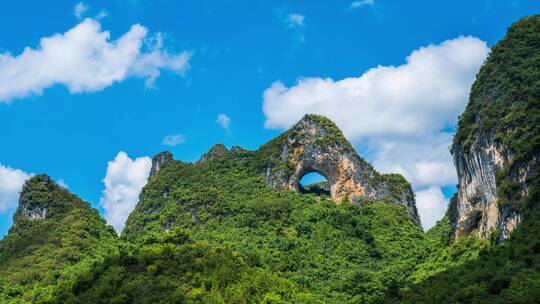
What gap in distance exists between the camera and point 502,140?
35.1m

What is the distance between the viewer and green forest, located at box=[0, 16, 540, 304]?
30.6 metres

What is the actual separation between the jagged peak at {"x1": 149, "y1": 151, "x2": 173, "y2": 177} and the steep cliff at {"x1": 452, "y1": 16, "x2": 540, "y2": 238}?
1493 inches

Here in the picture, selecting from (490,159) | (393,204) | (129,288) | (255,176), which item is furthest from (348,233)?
(129,288)

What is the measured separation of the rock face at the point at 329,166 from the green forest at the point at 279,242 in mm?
798

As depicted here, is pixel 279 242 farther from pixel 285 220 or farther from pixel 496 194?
pixel 496 194

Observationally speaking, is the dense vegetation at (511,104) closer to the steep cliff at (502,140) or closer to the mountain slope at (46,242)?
the steep cliff at (502,140)

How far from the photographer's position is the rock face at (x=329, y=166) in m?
58.2

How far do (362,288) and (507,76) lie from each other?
54.6 feet

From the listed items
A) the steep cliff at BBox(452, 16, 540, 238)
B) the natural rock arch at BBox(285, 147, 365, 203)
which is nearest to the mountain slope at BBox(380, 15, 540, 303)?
the steep cliff at BBox(452, 16, 540, 238)

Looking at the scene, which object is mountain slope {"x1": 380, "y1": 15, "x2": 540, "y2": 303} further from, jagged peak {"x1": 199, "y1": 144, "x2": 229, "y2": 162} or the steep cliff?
jagged peak {"x1": 199, "y1": 144, "x2": 229, "y2": 162}

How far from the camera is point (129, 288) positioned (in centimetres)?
3145

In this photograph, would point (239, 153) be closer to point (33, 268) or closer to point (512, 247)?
point (33, 268)

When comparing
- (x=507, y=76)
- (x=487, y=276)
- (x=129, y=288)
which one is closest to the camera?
(x=487, y=276)

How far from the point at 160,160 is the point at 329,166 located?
73.9ft
